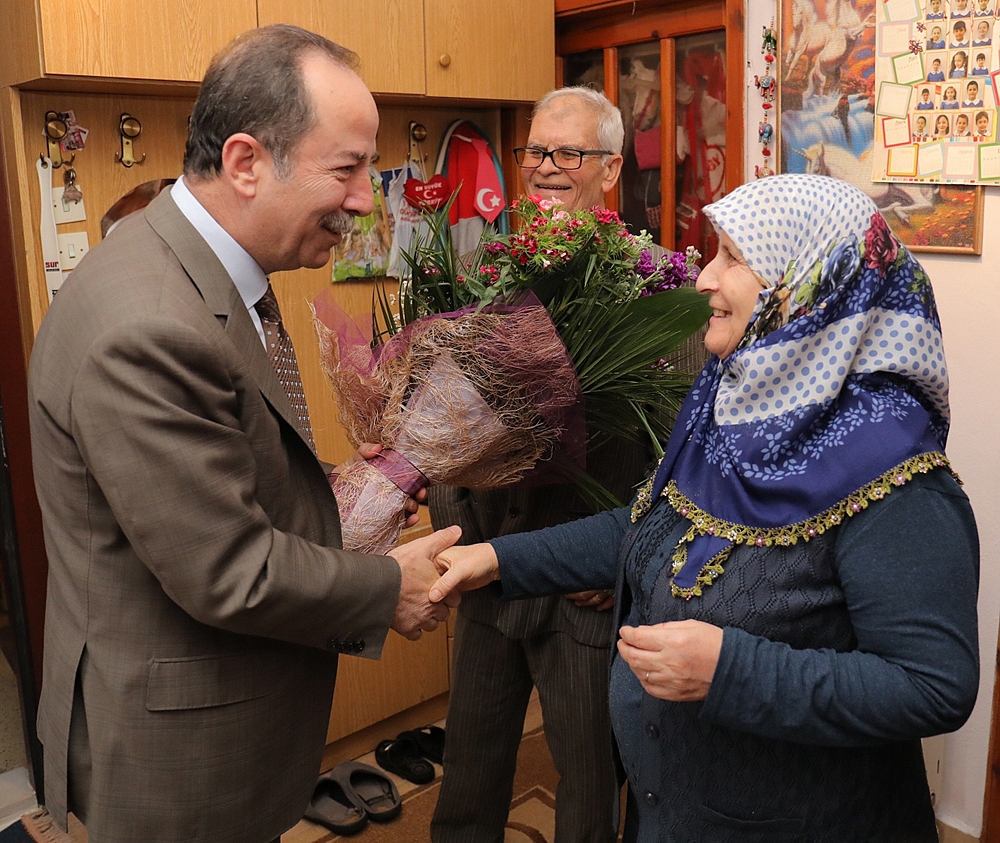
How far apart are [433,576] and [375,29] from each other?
5.99 ft

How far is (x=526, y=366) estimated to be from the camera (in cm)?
164

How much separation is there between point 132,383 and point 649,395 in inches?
37.1

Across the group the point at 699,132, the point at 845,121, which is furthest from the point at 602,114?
the point at 699,132

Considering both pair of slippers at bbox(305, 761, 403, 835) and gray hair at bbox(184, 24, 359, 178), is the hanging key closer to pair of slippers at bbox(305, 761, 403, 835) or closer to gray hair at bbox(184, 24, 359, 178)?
Answer: gray hair at bbox(184, 24, 359, 178)

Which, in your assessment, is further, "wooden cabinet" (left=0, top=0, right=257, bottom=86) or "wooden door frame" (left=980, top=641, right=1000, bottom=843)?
"wooden door frame" (left=980, top=641, right=1000, bottom=843)

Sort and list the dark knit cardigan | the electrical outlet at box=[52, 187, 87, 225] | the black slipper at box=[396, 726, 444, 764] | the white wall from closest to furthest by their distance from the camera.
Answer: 1. the dark knit cardigan
2. the white wall
3. the electrical outlet at box=[52, 187, 87, 225]
4. the black slipper at box=[396, 726, 444, 764]

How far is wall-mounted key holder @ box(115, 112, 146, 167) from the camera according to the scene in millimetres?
2658

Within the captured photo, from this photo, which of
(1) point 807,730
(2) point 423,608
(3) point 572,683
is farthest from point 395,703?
(1) point 807,730

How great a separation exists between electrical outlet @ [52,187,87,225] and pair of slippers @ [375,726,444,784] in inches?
71.4

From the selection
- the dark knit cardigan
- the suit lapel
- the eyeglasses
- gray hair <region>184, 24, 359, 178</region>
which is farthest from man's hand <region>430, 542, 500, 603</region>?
the eyeglasses

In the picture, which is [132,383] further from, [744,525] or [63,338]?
[744,525]

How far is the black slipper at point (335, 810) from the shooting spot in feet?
9.04

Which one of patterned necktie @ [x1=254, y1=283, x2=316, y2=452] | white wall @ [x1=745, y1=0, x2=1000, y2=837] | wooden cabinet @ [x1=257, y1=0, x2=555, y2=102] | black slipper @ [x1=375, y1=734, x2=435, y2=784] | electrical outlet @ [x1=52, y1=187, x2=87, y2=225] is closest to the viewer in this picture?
patterned necktie @ [x1=254, y1=283, x2=316, y2=452]

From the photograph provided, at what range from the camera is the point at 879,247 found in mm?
1291
